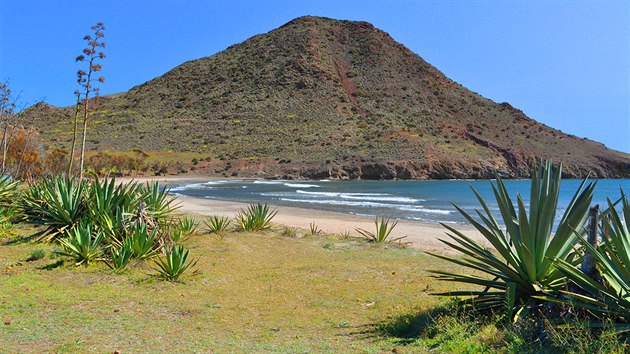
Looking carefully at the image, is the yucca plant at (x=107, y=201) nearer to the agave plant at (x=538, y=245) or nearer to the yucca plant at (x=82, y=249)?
the yucca plant at (x=82, y=249)

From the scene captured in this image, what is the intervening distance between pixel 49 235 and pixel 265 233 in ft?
17.4

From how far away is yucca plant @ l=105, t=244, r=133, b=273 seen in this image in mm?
7848

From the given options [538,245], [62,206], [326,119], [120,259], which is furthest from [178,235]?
[326,119]

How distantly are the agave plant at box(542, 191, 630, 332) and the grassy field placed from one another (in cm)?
178

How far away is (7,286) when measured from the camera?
6727 millimetres

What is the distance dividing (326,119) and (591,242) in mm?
69265

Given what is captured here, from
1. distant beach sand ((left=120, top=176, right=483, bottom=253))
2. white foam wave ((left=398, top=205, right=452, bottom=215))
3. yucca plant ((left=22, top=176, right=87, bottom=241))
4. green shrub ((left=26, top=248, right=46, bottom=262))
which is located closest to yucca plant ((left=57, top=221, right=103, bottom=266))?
green shrub ((left=26, top=248, right=46, bottom=262))

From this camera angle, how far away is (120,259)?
26.0 ft

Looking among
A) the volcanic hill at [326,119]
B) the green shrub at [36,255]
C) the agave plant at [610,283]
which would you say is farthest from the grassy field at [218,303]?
the volcanic hill at [326,119]

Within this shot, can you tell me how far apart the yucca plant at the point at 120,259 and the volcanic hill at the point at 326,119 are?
52340 millimetres

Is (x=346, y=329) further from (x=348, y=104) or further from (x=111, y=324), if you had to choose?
(x=348, y=104)

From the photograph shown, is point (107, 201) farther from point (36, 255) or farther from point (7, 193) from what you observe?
point (7, 193)

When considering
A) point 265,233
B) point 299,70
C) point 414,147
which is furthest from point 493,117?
point 265,233

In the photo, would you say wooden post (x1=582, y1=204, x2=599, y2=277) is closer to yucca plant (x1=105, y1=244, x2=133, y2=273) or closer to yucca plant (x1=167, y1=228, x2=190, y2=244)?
yucca plant (x1=105, y1=244, x2=133, y2=273)
